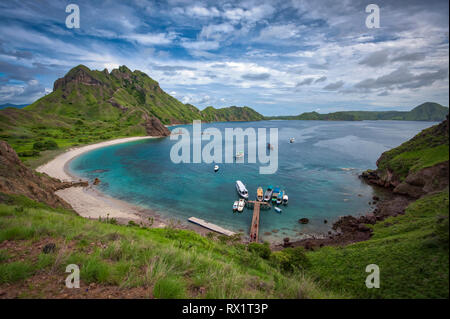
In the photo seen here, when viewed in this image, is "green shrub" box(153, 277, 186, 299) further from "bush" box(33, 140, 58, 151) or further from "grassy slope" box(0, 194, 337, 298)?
"bush" box(33, 140, 58, 151)

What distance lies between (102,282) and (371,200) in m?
44.1

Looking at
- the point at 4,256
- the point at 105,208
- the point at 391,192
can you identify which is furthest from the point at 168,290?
the point at 391,192

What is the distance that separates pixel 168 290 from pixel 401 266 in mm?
10831

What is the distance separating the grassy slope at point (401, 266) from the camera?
20.2ft

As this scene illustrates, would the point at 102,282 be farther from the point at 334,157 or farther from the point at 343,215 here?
the point at 334,157

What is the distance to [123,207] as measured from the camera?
31656mm

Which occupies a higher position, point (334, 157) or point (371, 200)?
point (334, 157)

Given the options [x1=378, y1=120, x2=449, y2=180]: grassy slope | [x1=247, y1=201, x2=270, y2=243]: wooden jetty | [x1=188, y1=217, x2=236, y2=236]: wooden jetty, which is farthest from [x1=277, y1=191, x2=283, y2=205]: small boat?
[x1=378, y1=120, x2=449, y2=180]: grassy slope

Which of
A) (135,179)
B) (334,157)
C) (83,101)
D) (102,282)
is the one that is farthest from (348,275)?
(83,101)

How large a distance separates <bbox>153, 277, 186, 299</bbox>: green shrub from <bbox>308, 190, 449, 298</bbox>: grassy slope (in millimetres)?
6350

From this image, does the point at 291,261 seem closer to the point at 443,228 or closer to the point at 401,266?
the point at 401,266

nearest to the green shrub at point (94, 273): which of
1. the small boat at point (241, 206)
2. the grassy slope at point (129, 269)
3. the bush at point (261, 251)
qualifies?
the grassy slope at point (129, 269)

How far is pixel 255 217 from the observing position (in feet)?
97.7

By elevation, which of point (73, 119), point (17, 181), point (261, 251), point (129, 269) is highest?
point (73, 119)
